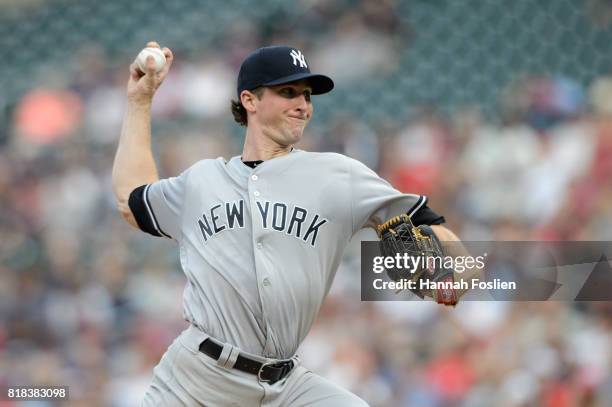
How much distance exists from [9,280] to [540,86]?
9.75 feet

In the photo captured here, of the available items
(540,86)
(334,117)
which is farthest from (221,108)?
(540,86)

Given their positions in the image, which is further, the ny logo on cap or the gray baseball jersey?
the ny logo on cap

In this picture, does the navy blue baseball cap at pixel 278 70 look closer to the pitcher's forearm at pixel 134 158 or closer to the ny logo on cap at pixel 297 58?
the ny logo on cap at pixel 297 58

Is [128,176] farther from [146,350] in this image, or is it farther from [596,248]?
[596,248]

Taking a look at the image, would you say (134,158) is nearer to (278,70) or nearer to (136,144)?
(136,144)

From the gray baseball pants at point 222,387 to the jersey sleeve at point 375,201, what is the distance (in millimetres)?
442

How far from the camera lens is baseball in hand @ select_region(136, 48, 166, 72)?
263 centimetres

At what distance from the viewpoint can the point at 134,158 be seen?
262 cm

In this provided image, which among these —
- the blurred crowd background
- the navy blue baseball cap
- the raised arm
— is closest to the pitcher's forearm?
the raised arm

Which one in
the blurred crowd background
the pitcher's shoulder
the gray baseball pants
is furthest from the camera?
the blurred crowd background

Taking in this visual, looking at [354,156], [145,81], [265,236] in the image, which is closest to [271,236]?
[265,236]

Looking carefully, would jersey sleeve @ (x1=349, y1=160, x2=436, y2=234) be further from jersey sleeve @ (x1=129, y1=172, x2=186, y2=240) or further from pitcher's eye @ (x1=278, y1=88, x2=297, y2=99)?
jersey sleeve @ (x1=129, y1=172, x2=186, y2=240)

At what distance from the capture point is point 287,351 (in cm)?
239

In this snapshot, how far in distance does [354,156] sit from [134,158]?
2.37 m
